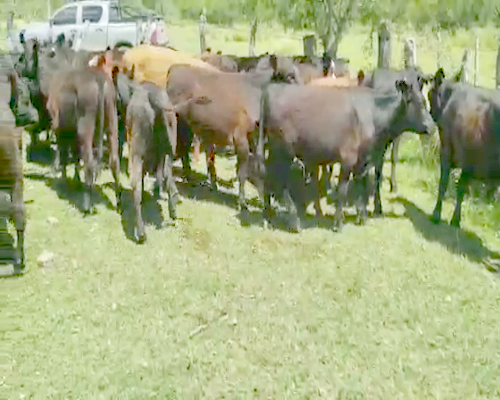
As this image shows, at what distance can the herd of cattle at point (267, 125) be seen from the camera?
329 inches

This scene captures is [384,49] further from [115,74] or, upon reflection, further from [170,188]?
[170,188]

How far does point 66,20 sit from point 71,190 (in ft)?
42.9

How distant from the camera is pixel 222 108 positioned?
30.3ft

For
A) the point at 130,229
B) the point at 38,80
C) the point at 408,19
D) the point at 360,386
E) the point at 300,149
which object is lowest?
the point at 360,386

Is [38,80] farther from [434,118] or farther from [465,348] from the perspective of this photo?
[465,348]

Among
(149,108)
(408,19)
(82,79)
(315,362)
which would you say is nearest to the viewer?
(315,362)

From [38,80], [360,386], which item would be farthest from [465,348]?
[38,80]

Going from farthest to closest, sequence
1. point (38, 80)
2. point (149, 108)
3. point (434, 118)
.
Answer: point (38, 80), point (434, 118), point (149, 108)

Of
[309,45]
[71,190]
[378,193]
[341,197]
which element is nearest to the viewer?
[341,197]

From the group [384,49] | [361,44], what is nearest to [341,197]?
[384,49]

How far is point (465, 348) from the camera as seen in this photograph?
6.11 m

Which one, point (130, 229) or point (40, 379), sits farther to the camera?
point (130, 229)

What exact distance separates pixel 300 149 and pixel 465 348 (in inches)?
135

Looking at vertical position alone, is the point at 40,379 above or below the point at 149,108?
below
